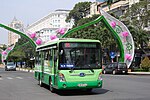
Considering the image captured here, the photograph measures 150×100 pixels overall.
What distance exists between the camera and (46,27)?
14038 cm

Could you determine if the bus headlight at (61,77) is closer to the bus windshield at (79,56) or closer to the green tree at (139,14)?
the bus windshield at (79,56)

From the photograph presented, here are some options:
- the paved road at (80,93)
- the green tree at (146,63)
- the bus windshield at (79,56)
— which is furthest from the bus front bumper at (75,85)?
the green tree at (146,63)

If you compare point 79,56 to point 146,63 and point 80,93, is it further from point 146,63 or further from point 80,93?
point 146,63

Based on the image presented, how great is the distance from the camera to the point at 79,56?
1547 centimetres

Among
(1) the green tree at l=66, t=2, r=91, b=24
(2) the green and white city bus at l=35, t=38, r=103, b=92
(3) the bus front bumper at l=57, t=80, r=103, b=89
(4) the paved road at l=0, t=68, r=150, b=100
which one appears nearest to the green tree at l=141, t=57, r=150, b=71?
(4) the paved road at l=0, t=68, r=150, b=100

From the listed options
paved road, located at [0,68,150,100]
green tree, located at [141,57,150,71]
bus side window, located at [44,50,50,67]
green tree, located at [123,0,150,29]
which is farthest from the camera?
green tree, located at [123,0,150,29]

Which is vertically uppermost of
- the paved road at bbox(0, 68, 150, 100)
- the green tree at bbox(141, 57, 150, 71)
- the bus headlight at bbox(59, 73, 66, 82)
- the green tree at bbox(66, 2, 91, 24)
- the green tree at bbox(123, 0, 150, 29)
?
the green tree at bbox(66, 2, 91, 24)

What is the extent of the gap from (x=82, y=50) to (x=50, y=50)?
2298 mm

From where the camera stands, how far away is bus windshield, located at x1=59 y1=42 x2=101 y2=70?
601 inches

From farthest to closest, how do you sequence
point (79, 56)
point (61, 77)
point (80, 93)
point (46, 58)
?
point (46, 58) < point (80, 93) < point (79, 56) < point (61, 77)

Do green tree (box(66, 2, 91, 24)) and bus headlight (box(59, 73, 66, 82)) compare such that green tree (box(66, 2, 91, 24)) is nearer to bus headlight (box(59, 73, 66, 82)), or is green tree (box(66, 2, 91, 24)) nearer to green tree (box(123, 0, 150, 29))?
green tree (box(123, 0, 150, 29))

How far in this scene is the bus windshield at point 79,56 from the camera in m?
15.3

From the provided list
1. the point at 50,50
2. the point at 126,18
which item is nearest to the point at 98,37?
the point at 126,18

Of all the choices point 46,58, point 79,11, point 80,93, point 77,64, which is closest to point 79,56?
point 77,64
